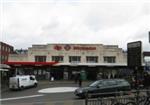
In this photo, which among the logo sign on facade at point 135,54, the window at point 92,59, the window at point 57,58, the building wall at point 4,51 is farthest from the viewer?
the building wall at point 4,51

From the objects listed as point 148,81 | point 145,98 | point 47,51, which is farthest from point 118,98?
point 47,51

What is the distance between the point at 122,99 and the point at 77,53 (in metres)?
57.8

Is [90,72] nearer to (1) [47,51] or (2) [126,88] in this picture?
(1) [47,51]

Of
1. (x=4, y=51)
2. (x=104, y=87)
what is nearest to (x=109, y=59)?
(x=104, y=87)

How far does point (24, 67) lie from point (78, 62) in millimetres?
10005

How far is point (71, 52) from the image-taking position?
74688mm

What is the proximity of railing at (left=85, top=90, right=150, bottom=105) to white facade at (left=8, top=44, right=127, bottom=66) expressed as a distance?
184 feet

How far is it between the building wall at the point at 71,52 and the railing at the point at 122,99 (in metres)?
56.6

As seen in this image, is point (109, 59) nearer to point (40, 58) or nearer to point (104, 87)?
point (40, 58)

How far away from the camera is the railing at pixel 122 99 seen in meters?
16.1

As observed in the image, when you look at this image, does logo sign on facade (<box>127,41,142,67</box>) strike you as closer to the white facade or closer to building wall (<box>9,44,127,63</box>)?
the white facade

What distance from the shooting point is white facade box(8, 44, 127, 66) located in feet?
244

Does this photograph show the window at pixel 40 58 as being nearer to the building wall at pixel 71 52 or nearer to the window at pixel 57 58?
the building wall at pixel 71 52

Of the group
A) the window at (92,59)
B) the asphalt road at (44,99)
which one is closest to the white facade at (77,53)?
the window at (92,59)
